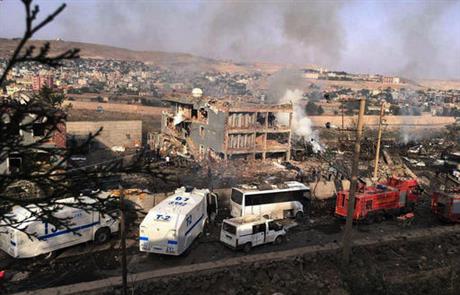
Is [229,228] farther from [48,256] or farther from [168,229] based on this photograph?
[48,256]

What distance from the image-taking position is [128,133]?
3544 centimetres

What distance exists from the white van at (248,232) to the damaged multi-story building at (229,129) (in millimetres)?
14564

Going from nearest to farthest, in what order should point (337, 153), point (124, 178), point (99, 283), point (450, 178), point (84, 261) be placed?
point (99, 283) → point (84, 261) → point (124, 178) → point (450, 178) → point (337, 153)

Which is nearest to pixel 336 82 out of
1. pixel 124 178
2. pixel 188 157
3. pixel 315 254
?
pixel 188 157

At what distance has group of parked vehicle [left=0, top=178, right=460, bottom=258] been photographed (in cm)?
1222

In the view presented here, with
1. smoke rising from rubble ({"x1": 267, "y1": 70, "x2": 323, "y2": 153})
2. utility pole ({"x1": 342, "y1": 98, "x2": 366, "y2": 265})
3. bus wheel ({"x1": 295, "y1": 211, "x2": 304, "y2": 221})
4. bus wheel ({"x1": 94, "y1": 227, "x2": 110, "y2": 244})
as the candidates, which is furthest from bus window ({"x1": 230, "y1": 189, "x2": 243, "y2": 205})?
smoke rising from rubble ({"x1": 267, "y1": 70, "x2": 323, "y2": 153})

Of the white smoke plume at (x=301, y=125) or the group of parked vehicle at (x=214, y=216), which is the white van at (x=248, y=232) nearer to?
the group of parked vehicle at (x=214, y=216)

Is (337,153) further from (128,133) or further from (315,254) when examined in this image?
(315,254)

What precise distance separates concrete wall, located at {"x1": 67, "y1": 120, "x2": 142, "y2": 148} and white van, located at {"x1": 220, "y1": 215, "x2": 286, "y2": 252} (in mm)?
21632

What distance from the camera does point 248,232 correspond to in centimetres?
1371

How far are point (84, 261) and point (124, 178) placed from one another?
1138 centimetres

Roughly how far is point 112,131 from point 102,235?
2190 centimetres

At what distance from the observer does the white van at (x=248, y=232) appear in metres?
13.6

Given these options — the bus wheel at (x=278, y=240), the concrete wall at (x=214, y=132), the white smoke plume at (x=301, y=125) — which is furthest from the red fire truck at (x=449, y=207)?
the white smoke plume at (x=301, y=125)
